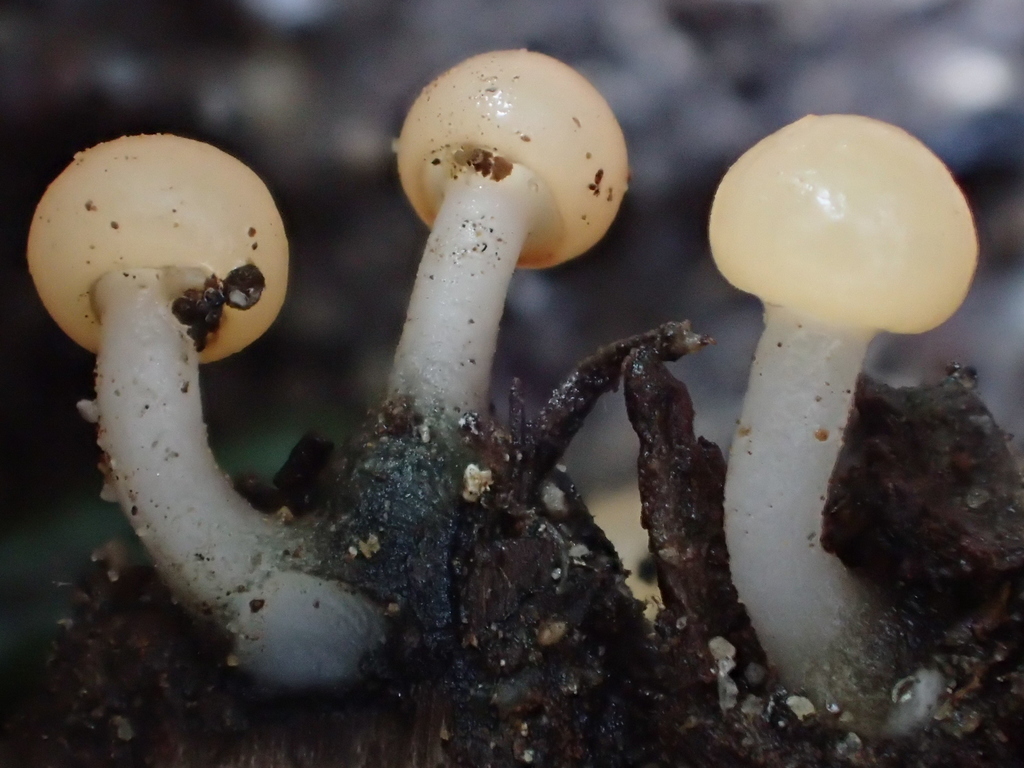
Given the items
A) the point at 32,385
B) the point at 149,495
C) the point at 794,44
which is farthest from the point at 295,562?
the point at 794,44

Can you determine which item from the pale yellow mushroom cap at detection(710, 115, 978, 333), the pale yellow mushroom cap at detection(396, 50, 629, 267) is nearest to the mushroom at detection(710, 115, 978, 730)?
the pale yellow mushroom cap at detection(710, 115, 978, 333)

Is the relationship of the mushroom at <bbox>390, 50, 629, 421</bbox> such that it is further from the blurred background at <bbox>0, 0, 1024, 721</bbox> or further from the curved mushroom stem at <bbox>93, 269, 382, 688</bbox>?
the blurred background at <bbox>0, 0, 1024, 721</bbox>

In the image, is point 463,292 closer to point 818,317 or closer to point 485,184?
point 485,184

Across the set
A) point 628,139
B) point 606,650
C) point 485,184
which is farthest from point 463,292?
point 628,139

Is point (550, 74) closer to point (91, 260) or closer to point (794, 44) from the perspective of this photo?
point (91, 260)

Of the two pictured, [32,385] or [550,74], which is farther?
[32,385]

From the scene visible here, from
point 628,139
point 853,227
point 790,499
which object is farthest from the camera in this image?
point 628,139

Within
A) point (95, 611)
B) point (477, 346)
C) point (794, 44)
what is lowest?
point (95, 611)
